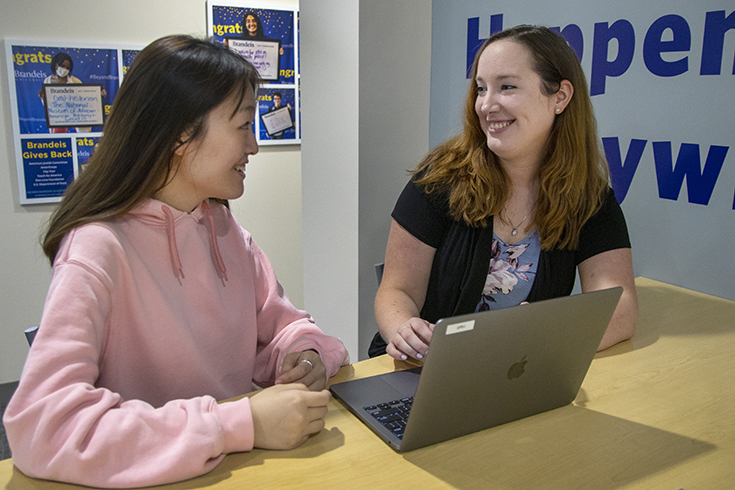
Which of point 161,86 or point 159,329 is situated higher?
point 161,86

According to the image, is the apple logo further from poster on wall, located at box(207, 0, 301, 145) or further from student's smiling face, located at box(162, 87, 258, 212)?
poster on wall, located at box(207, 0, 301, 145)

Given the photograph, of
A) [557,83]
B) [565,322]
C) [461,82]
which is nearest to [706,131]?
[557,83]

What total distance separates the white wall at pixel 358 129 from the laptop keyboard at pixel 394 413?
1.36 m

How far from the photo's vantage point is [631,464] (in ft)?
3.18

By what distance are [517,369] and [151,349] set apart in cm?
68

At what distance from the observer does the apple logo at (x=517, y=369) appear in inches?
39.4

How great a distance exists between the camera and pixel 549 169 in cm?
167

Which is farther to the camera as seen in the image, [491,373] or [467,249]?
[467,249]

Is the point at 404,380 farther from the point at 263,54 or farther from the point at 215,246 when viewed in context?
the point at 263,54

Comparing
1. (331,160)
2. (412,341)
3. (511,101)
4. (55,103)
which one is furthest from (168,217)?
(55,103)

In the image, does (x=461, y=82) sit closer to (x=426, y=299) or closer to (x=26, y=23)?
(x=426, y=299)

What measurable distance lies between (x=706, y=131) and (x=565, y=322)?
4.00ft

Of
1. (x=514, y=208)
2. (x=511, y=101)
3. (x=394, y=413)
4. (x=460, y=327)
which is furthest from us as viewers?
(x=514, y=208)

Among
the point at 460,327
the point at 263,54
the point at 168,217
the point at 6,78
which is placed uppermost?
the point at 263,54
